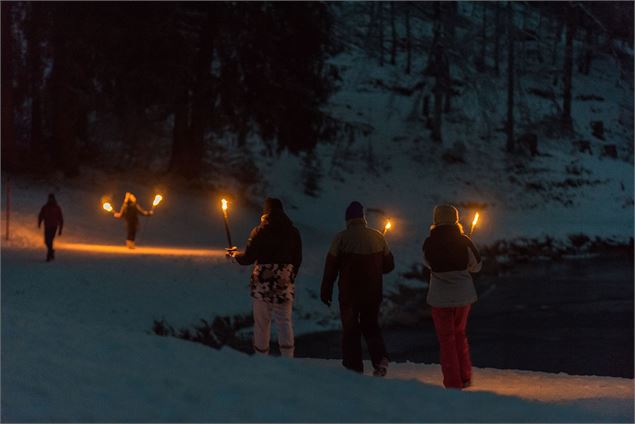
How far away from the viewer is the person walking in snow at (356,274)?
10719 mm

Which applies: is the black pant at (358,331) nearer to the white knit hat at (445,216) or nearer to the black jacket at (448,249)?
the black jacket at (448,249)

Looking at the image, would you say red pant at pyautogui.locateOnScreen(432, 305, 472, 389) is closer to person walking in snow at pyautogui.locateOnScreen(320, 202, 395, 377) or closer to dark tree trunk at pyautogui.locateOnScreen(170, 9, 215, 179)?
person walking in snow at pyautogui.locateOnScreen(320, 202, 395, 377)

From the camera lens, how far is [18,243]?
25.1 meters

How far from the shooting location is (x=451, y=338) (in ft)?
34.0

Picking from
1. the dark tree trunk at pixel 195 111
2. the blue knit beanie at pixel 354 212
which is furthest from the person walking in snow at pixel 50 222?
the blue knit beanie at pixel 354 212

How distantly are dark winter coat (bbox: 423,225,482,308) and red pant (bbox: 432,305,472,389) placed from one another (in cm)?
11

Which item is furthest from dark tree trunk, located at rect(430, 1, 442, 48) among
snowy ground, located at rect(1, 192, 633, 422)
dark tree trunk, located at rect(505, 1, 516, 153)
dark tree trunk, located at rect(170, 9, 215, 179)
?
snowy ground, located at rect(1, 192, 633, 422)

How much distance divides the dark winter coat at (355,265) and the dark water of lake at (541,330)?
7.43 meters

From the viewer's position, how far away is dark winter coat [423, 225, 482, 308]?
1034 centimetres

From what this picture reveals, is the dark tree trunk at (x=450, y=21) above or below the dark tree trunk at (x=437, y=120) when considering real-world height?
above

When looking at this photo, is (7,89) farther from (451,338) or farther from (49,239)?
(451,338)

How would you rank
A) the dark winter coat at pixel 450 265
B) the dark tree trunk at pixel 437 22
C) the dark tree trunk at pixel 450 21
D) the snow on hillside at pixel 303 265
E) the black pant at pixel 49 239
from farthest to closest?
the dark tree trunk at pixel 450 21
the dark tree trunk at pixel 437 22
the black pant at pixel 49 239
the dark winter coat at pixel 450 265
the snow on hillside at pixel 303 265

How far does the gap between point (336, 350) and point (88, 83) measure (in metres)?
17.6

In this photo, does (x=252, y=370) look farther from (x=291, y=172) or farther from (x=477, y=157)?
(x=477, y=157)
